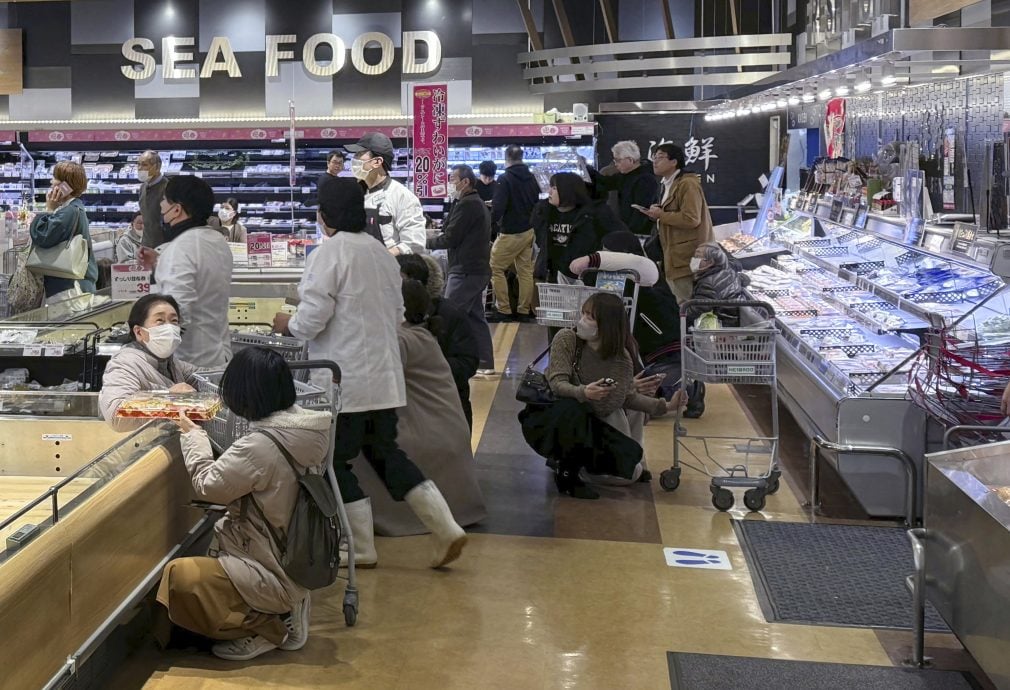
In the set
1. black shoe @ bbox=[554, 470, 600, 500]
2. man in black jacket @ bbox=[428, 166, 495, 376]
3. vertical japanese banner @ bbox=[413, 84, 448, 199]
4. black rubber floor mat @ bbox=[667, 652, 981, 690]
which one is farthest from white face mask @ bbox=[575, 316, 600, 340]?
vertical japanese banner @ bbox=[413, 84, 448, 199]

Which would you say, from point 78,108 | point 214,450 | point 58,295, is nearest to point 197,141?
point 78,108

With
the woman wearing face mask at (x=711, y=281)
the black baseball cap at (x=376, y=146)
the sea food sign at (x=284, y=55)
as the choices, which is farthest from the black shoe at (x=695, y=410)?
the sea food sign at (x=284, y=55)

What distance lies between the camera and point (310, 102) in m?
16.6

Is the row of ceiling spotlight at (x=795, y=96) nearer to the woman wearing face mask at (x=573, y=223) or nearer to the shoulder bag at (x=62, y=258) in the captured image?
the woman wearing face mask at (x=573, y=223)

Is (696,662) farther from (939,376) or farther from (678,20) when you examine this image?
(678,20)

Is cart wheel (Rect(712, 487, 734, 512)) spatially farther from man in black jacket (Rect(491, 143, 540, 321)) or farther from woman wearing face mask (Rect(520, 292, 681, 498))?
man in black jacket (Rect(491, 143, 540, 321))

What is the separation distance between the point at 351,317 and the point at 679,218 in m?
3.97

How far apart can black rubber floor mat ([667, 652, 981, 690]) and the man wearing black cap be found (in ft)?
12.9

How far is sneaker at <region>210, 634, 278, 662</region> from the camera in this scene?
4.02 metres

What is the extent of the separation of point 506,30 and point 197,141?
459 centimetres

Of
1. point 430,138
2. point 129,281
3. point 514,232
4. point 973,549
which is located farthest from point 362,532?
point 514,232

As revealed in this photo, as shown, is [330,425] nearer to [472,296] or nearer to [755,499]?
[755,499]

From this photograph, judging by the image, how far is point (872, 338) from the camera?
21.9 ft

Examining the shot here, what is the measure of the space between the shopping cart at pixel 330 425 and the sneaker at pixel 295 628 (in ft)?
0.74
